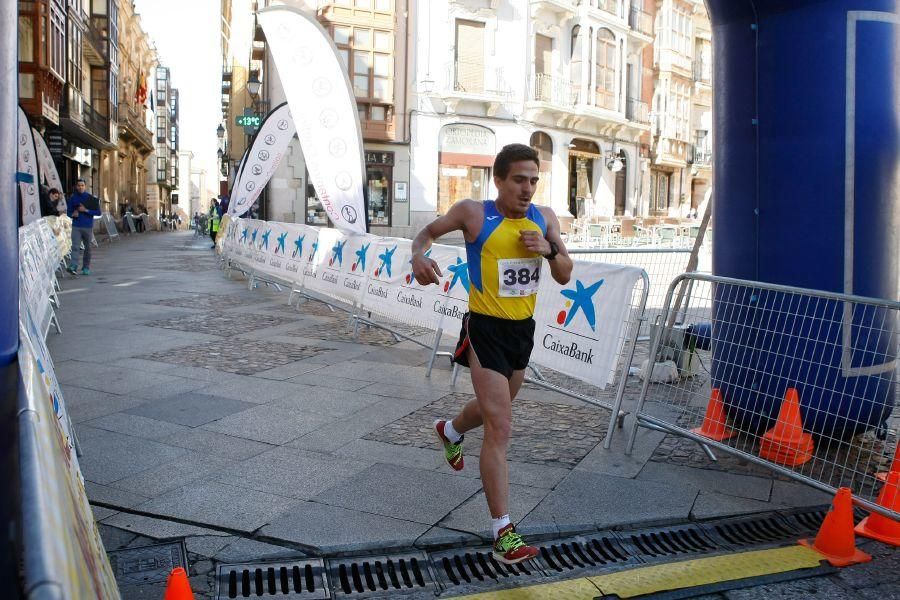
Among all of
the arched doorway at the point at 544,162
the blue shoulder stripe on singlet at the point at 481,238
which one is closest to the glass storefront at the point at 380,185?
the arched doorway at the point at 544,162

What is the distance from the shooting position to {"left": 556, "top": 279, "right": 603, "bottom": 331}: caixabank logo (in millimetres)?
5309

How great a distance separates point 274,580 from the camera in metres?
3.22

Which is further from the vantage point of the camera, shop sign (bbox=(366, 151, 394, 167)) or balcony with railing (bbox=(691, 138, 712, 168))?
balcony with railing (bbox=(691, 138, 712, 168))

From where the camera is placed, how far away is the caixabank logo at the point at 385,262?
27.1ft

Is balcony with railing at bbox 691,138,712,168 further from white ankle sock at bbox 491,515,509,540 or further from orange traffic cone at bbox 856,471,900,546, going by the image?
white ankle sock at bbox 491,515,509,540

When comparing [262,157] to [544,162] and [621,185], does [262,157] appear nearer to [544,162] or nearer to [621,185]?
[544,162]

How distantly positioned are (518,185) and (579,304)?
80.8 inches

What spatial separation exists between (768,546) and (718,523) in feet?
0.91

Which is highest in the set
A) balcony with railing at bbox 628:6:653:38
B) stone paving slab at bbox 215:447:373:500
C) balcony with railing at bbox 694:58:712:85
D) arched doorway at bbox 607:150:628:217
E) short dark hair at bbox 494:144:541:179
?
balcony with railing at bbox 628:6:653:38

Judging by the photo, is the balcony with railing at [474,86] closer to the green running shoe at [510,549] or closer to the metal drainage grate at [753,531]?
the metal drainage grate at [753,531]

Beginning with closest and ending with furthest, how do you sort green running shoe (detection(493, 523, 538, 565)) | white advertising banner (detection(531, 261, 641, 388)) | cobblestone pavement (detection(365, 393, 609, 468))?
green running shoe (detection(493, 523, 538, 565)) → cobblestone pavement (detection(365, 393, 609, 468)) → white advertising banner (detection(531, 261, 641, 388))

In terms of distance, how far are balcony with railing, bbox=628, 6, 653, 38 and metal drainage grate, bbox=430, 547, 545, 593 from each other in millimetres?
38546

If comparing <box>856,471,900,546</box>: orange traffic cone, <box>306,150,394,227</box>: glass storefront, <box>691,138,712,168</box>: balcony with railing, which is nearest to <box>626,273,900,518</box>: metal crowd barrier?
<box>856,471,900,546</box>: orange traffic cone

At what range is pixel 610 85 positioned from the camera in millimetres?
36906
